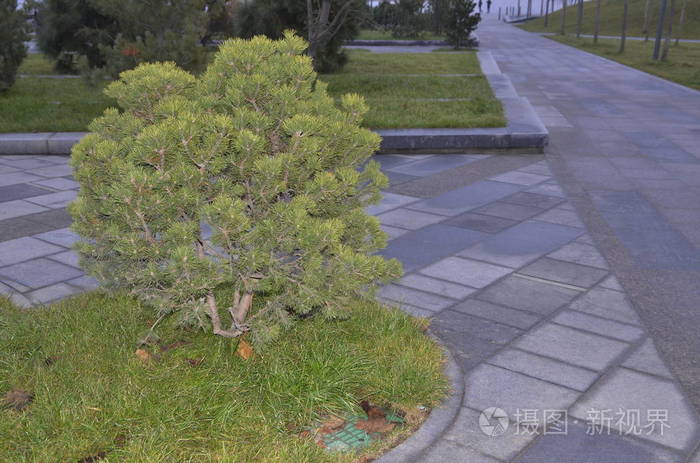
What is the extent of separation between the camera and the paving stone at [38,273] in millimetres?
5547

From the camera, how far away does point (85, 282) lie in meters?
5.52

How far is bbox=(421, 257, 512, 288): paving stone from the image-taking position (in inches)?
219

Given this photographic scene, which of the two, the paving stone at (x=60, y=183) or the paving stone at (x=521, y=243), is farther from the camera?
the paving stone at (x=60, y=183)

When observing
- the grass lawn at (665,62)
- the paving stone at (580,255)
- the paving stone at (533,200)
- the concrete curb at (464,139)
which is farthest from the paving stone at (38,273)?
the grass lawn at (665,62)

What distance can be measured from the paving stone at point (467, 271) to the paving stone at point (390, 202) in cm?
169

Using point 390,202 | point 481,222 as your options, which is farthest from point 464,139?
point 481,222

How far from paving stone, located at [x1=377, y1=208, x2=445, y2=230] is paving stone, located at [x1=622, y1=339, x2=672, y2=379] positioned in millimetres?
2890

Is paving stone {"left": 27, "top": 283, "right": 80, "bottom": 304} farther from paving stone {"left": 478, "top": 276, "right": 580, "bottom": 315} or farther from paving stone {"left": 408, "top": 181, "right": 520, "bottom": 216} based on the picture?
paving stone {"left": 408, "top": 181, "right": 520, "bottom": 216}

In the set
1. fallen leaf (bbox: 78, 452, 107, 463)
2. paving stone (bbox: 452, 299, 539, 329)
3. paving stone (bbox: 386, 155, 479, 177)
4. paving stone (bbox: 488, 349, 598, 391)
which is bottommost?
paving stone (bbox: 386, 155, 479, 177)

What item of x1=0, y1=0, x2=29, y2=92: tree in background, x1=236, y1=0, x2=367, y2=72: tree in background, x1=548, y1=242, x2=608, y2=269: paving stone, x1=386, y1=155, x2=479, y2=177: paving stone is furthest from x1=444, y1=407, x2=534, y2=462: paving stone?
x1=236, y1=0, x2=367, y2=72: tree in background

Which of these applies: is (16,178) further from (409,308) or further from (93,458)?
(93,458)

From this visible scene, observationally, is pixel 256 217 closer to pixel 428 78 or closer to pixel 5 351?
pixel 5 351

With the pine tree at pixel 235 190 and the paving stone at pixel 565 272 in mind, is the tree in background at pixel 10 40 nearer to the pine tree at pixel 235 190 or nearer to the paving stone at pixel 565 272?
the pine tree at pixel 235 190

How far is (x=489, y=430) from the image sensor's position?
3516 millimetres
